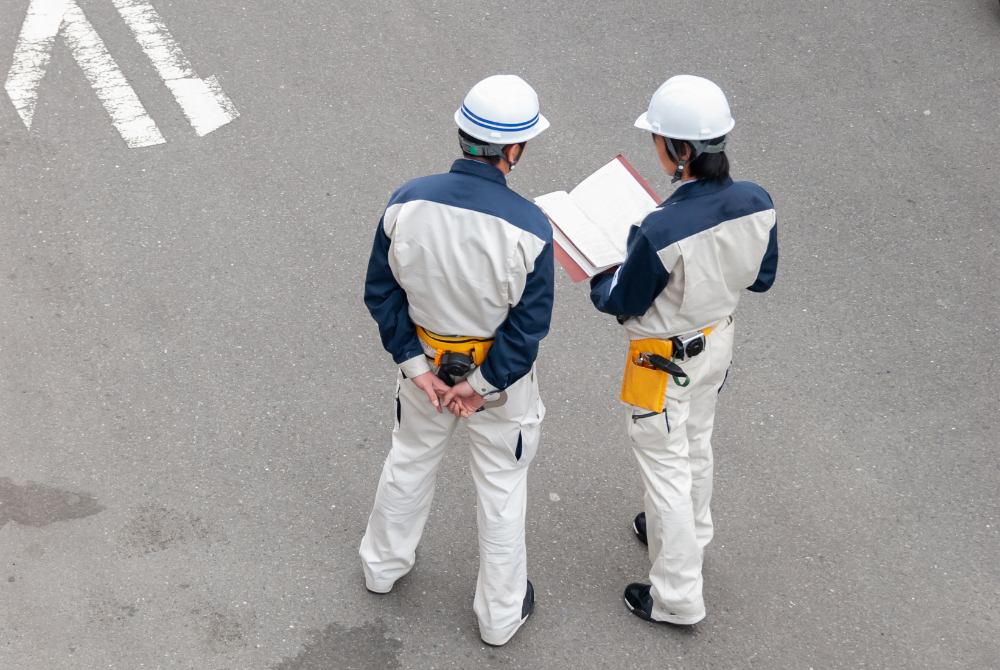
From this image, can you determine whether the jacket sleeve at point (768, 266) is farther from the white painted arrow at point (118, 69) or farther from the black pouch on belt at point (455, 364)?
the white painted arrow at point (118, 69)

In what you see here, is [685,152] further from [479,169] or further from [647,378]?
[647,378]

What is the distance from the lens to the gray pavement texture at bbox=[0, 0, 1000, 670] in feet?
12.8

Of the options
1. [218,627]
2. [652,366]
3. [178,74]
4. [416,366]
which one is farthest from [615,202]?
[178,74]

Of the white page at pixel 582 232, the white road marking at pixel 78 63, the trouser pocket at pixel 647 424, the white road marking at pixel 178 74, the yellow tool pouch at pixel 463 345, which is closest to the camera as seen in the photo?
the yellow tool pouch at pixel 463 345

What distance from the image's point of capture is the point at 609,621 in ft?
13.0

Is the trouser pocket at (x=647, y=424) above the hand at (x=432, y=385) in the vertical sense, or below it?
below

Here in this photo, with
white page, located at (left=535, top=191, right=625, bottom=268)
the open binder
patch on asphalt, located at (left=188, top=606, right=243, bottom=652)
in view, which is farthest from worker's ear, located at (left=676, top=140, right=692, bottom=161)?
patch on asphalt, located at (left=188, top=606, right=243, bottom=652)

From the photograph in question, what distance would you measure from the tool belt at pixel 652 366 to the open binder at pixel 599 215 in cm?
35

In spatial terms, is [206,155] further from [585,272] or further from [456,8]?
[585,272]

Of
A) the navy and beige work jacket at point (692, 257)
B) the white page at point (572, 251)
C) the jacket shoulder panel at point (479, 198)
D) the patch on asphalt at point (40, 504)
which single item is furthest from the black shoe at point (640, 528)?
the patch on asphalt at point (40, 504)

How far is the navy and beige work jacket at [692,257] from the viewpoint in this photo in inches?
127

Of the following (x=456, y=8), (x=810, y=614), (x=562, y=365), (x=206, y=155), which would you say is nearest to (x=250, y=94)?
(x=206, y=155)

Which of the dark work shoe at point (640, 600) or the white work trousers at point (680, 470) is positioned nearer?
the white work trousers at point (680, 470)

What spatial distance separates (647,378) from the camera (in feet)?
11.7
